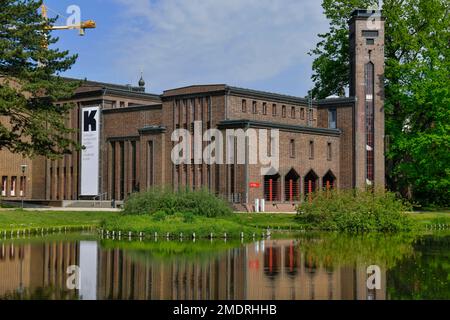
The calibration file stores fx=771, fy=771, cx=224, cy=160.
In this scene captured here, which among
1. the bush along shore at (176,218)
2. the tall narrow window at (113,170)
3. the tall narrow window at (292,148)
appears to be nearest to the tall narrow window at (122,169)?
the tall narrow window at (113,170)

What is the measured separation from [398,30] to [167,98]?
72.9 ft

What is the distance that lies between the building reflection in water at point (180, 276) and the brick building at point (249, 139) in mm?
34078

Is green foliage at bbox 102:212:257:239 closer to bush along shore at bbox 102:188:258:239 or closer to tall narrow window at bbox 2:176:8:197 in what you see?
bush along shore at bbox 102:188:258:239

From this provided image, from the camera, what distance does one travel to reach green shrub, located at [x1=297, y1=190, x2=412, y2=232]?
1880 inches

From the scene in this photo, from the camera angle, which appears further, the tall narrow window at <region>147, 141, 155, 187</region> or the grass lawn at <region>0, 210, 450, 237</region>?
the tall narrow window at <region>147, 141, 155, 187</region>

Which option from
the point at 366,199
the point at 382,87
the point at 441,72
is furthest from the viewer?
the point at 382,87

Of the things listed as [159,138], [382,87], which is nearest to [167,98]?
[159,138]

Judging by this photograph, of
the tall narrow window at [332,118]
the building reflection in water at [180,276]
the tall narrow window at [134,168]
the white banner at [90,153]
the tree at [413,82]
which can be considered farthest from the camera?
the white banner at [90,153]

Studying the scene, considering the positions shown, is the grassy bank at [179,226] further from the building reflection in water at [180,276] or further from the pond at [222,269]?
the building reflection in water at [180,276]

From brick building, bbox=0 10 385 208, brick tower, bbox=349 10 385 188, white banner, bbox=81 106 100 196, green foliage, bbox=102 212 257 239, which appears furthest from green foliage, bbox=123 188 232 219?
white banner, bbox=81 106 100 196

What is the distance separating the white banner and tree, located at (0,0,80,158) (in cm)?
1923

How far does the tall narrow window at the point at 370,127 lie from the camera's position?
71312 mm

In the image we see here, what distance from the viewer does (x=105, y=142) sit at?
78875 millimetres
